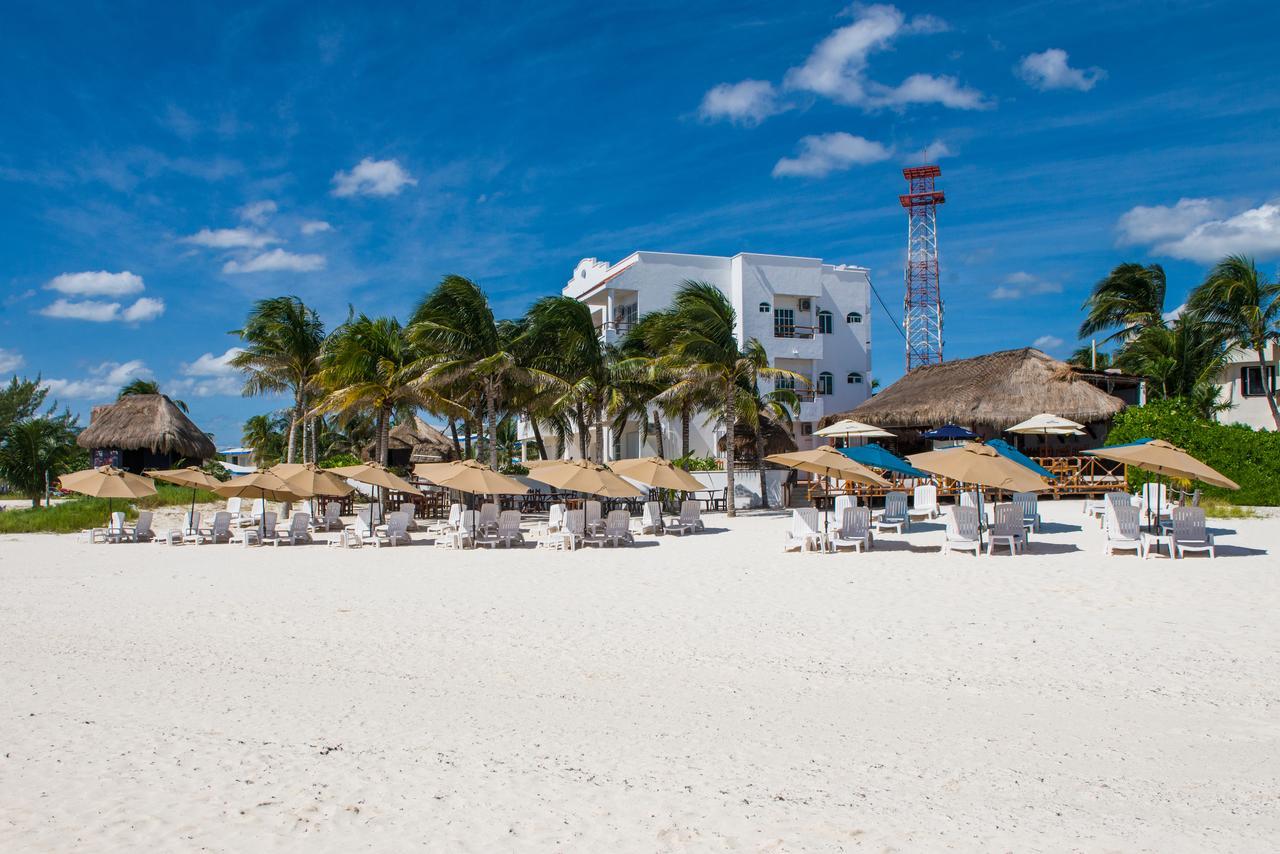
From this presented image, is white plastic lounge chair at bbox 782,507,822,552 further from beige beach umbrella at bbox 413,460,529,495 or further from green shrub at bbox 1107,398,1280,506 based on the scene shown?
green shrub at bbox 1107,398,1280,506

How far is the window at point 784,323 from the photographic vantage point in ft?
117

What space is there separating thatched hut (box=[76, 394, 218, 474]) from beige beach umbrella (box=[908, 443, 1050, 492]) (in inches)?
1183

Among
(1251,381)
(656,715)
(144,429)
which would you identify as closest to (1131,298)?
(1251,381)

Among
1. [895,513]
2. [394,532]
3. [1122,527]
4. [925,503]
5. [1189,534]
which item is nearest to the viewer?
[1189,534]

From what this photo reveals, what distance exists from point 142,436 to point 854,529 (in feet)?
99.6

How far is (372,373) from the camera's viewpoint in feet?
81.9

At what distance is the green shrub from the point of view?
19.8 metres

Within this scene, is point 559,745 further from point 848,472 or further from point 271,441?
point 271,441

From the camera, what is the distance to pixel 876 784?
191 inches

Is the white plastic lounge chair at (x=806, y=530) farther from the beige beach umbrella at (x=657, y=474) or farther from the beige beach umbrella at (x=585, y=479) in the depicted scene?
the beige beach umbrella at (x=585, y=479)

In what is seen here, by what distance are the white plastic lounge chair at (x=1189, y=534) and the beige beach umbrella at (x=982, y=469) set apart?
1808mm

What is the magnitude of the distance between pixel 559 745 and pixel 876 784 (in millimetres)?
1920

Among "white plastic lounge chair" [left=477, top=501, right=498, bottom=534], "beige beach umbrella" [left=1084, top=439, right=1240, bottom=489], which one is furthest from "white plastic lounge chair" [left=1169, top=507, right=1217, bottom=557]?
"white plastic lounge chair" [left=477, top=501, right=498, bottom=534]

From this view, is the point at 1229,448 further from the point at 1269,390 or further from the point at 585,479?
the point at 585,479
